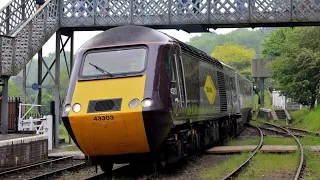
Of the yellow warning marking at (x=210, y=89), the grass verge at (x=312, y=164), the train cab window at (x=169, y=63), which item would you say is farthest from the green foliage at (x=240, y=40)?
the train cab window at (x=169, y=63)

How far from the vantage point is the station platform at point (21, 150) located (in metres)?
11.8

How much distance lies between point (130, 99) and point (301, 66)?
2168 cm

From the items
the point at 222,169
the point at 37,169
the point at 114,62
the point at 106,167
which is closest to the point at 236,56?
the point at 37,169

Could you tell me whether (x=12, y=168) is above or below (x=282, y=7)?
below

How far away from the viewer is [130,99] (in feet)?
29.3

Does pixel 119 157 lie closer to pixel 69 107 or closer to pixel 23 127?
pixel 69 107

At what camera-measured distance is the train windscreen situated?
31.2ft

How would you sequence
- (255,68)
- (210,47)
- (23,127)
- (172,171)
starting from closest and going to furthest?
(172,171)
(23,127)
(255,68)
(210,47)

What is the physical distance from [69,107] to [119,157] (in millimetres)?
Answer: 1418

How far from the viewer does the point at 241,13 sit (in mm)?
16531

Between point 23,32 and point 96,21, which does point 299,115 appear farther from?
point 23,32

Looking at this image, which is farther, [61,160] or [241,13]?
[241,13]

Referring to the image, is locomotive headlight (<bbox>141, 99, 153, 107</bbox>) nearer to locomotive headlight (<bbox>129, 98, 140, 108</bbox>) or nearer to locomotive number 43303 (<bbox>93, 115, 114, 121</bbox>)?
locomotive headlight (<bbox>129, 98, 140, 108</bbox>)

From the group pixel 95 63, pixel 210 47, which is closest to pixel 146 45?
pixel 95 63
